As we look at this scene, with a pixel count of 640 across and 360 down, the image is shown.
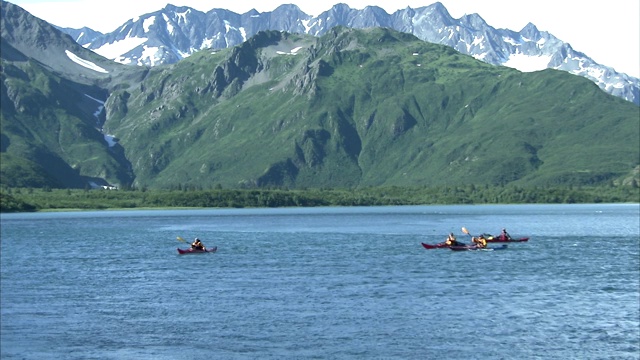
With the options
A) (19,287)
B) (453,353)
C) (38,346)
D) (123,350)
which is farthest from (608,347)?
(19,287)

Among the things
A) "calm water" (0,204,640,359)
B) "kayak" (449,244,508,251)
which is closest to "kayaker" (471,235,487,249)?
"kayak" (449,244,508,251)

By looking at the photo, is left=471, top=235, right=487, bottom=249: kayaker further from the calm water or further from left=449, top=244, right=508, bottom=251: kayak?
the calm water

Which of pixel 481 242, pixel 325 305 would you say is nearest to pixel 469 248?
Answer: pixel 481 242

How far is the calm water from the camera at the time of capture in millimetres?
74000

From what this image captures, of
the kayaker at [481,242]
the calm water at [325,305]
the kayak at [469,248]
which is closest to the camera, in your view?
the calm water at [325,305]

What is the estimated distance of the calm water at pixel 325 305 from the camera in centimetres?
7400

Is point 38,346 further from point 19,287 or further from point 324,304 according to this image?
point 19,287

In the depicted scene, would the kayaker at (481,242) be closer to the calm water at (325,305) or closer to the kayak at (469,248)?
the kayak at (469,248)

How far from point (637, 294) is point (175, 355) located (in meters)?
50.1

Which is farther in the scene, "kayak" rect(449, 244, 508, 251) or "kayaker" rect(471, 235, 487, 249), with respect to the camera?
"kayaker" rect(471, 235, 487, 249)

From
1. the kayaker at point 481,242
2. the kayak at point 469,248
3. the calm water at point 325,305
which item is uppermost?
the kayaker at point 481,242

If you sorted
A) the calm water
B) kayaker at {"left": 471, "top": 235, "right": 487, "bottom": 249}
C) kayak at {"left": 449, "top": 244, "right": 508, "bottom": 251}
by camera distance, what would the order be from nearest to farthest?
the calm water < kayak at {"left": 449, "top": 244, "right": 508, "bottom": 251} < kayaker at {"left": 471, "top": 235, "right": 487, "bottom": 249}

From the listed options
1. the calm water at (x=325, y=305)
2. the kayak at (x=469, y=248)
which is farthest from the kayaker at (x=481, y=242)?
the calm water at (x=325, y=305)

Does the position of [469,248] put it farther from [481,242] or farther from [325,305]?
[325,305]
